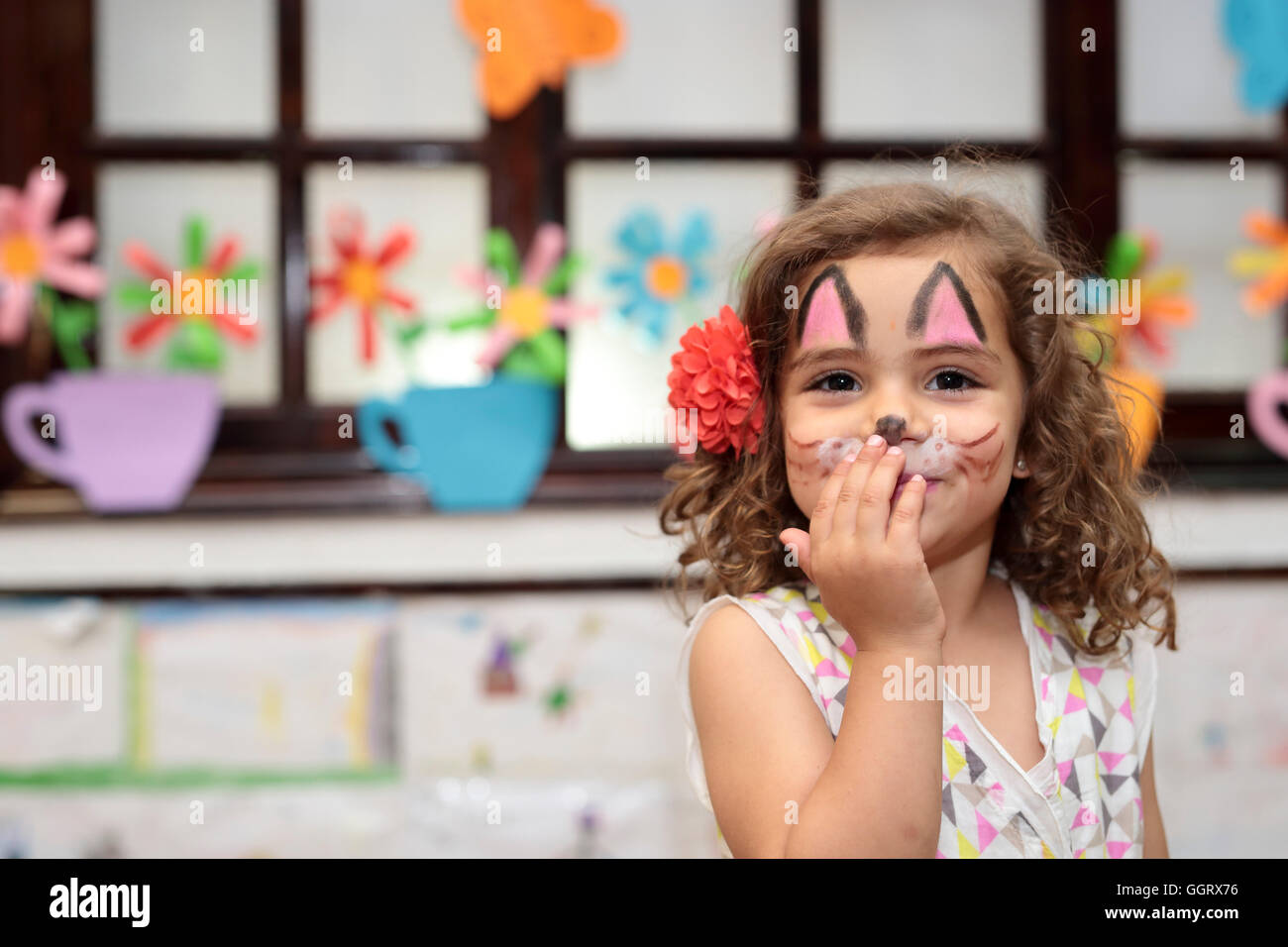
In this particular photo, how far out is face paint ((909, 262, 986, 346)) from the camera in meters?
0.73

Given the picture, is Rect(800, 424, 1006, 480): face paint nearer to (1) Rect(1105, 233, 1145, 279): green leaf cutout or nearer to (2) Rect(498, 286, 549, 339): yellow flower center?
(2) Rect(498, 286, 549, 339): yellow flower center

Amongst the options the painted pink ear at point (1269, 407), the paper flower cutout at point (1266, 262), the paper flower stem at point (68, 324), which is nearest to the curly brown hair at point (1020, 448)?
the painted pink ear at point (1269, 407)

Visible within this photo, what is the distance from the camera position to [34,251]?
1538 mm

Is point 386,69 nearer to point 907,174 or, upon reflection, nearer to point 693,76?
point 693,76

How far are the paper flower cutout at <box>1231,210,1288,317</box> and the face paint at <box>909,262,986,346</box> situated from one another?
3.94 feet

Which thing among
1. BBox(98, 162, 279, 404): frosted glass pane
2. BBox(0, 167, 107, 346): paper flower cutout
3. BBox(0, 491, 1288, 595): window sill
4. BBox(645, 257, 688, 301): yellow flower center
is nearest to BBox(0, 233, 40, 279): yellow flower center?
BBox(0, 167, 107, 346): paper flower cutout

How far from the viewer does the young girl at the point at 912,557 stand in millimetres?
650

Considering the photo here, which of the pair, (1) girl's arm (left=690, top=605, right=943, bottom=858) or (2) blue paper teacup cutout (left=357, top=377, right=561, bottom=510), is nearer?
A: (1) girl's arm (left=690, top=605, right=943, bottom=858)

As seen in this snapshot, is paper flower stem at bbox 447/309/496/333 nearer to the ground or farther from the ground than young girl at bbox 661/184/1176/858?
farther from the ground

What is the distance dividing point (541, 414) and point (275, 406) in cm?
41

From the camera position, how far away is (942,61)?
66.4 inches

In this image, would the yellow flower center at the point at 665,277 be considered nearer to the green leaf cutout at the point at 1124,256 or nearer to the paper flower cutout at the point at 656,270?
the paper flower cutout at the point at 656,270

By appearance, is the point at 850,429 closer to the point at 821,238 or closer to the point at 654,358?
the point at 821,238
